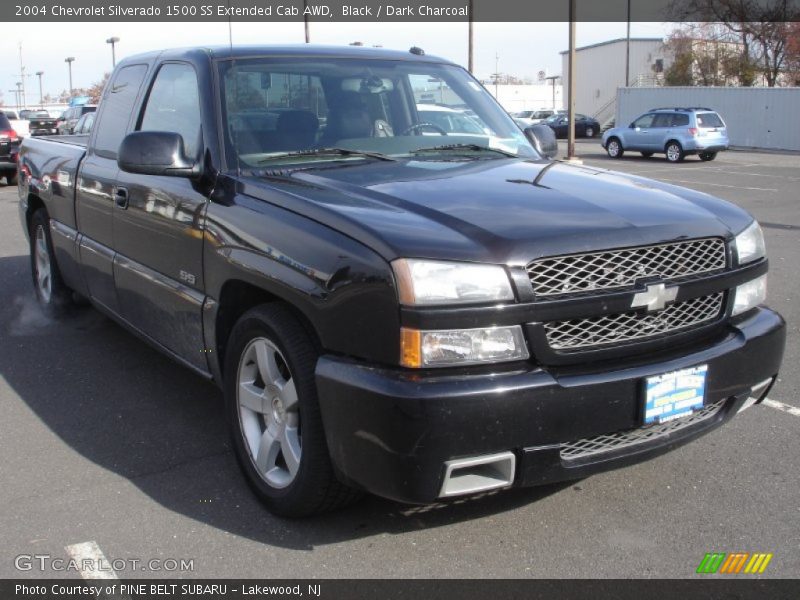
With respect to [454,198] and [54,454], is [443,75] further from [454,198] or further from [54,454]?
[54,454]

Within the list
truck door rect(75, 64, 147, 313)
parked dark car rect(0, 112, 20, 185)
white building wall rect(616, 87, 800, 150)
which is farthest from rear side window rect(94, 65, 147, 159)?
white building wall rect(616, 87, 800, 150)

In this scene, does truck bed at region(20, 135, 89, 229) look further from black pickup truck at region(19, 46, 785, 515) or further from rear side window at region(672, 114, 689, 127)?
rear side window at region(672, 114, 689, 127)

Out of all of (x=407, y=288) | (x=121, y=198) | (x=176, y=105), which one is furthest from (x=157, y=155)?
(x=407, y=288)

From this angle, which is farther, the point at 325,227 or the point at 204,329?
the point at 204,329

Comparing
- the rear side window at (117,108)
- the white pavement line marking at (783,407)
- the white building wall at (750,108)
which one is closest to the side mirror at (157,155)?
the rear side window at (117,108)

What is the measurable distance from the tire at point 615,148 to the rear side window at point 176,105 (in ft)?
87.7

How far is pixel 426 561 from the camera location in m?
3.07

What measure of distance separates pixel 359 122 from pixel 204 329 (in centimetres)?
125

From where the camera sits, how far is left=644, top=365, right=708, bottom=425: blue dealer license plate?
9.68 ft

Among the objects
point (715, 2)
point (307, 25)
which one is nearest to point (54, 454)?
point (307, 25)

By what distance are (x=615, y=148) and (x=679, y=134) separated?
10.6 feet

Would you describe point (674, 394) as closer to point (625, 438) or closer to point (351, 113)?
point (625, 438)

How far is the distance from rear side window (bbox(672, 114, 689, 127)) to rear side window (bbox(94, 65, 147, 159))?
24.4 meters
